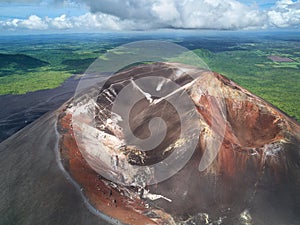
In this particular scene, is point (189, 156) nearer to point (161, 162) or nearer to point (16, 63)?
point (161, 162)

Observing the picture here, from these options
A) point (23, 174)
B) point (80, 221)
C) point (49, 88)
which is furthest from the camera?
point (49, 88)

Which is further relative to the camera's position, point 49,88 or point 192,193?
point 49,88

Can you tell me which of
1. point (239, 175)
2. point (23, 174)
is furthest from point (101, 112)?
point (239, 175)

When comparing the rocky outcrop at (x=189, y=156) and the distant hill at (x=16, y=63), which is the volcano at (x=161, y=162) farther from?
the distant hill at (x=16, y=63)

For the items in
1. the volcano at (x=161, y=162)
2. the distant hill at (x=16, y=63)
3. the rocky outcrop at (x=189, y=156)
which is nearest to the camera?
the volcano at (x=161, y=162)

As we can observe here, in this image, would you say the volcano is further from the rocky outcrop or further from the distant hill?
the distant hill

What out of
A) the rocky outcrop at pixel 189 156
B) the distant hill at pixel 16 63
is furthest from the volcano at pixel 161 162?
the distant hill at pixel 16 63

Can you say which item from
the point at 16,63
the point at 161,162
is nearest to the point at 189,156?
the point at 161,162

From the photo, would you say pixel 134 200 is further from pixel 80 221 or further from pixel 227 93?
pixel 227 93

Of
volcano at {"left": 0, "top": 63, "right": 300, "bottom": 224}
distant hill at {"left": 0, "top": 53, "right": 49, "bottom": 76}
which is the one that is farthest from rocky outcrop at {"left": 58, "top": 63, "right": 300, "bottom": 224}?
distant hill at {"left": 0, "top": 53, "right": 49, "bottom": 76}
